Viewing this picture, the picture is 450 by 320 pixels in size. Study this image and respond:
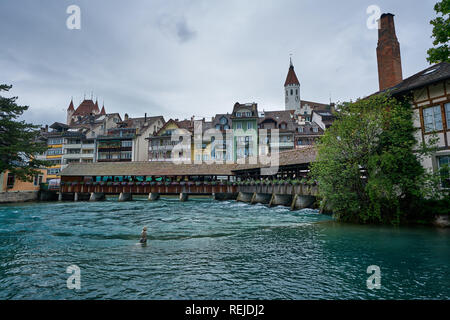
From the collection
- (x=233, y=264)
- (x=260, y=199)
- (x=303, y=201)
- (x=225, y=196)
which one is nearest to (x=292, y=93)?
(x=225, y=196)

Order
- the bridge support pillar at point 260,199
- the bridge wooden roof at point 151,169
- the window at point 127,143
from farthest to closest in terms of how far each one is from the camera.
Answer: the window at point 127,143 → the bridge wooden roof at point 151,169 → the bridge support pillar at point 260,199

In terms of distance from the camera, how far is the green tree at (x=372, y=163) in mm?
11812

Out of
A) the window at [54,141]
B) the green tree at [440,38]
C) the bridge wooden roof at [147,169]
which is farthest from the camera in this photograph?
the window at [54,141]

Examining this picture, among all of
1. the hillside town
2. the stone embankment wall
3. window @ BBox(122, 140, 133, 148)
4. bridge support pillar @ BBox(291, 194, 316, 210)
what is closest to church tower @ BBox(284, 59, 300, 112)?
the hillside town

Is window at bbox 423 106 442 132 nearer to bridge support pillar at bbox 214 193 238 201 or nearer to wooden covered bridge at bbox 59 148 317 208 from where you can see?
wooden covered bridge at bbox 59 148 317 208

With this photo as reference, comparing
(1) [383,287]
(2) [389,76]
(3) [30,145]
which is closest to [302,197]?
(2) [389,76]

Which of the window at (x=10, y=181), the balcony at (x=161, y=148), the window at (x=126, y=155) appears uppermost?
the balcony at (x=161, y=148)

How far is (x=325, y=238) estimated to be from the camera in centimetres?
983

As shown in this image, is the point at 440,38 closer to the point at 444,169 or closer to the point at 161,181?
the point at 444,169

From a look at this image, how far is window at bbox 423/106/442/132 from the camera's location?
41.0ft

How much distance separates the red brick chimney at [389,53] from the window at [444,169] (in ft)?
27.5

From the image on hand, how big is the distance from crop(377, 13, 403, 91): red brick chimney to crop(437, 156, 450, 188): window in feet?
27.5

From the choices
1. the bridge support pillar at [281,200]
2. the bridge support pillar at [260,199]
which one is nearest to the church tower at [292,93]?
the bridge support pillar at [260,199]

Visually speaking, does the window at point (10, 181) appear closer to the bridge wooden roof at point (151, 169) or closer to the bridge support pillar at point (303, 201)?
the bridge wooden roof at point (151, 169)
